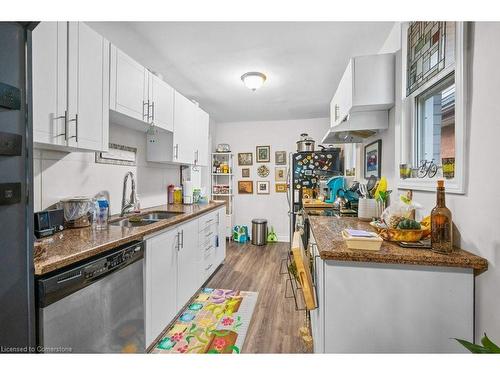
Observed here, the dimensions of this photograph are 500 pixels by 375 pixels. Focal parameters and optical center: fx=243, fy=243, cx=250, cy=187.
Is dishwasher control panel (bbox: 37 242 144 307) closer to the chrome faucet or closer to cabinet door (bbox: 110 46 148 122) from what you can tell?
the chrome faucet

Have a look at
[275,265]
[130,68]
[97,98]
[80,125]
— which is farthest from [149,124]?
[275,265]

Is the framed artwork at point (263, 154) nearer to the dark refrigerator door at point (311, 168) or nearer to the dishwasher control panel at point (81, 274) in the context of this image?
the dark refrigerator door at point (311, 168)

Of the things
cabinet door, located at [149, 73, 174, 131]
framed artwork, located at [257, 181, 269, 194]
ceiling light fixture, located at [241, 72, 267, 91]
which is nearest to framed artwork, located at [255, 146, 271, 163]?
framed artwork, located at [257, 181, 269, 194]

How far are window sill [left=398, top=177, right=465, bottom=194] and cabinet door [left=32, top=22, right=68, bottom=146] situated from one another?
2.10m

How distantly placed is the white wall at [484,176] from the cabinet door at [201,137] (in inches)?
110

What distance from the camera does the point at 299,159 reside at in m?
4.02

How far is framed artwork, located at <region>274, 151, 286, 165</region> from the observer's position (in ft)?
16.2

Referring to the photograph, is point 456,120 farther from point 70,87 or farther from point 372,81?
point 70,87

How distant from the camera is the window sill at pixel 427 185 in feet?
3.83

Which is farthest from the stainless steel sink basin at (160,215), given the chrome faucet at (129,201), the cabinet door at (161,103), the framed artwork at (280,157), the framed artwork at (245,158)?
the framed artwork at (280,157)

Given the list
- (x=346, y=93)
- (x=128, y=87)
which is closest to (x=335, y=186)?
(x=346, y=93)

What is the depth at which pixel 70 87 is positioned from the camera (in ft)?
4.74

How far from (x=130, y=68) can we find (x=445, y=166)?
7.49 ft

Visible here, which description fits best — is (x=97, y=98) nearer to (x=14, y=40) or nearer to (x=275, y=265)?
(x=14, y=40)
